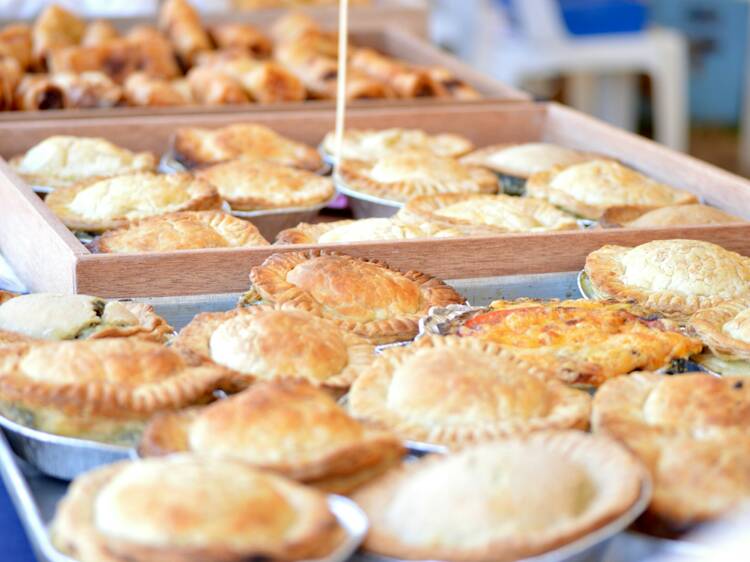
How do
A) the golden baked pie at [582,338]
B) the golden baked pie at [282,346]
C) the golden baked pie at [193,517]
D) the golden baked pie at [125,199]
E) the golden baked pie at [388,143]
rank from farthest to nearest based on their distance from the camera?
the golden baked pie at [388,143] < the golden baked pie at [125,199] < the golden baked pie at [582,338] < the golden baked pie at [282,346] < the golden baked pie at [193,517]

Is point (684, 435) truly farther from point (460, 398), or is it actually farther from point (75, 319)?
point (75, 319)

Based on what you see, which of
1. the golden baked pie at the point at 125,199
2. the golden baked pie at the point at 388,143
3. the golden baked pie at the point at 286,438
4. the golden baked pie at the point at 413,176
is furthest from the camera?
the golden baked pie at the point at 388,143

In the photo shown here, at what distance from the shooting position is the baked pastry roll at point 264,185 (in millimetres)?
2949

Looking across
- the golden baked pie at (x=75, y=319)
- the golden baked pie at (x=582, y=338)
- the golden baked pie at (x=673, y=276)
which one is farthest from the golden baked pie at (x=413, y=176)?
the golden baked pie at (x=75, y=319)

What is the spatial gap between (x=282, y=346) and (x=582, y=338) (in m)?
0.55

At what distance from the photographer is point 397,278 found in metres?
2.26

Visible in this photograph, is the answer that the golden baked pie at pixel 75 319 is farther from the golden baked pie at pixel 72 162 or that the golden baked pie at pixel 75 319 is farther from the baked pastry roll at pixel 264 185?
the golden baked pie at pixel 72 162

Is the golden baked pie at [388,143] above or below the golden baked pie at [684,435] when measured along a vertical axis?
→ below

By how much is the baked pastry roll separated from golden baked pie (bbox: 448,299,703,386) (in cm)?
96

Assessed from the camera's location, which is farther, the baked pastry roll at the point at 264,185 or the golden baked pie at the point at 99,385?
the baked pastry roll at the point at 264,185

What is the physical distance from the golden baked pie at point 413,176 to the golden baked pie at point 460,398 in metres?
1.28

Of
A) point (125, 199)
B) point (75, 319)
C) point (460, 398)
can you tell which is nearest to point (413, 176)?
point (125, 199)

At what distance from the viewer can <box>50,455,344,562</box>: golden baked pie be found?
4.11 ft

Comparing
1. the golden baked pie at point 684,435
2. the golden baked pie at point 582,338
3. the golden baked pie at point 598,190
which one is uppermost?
the golden baked pie at point 684,435
